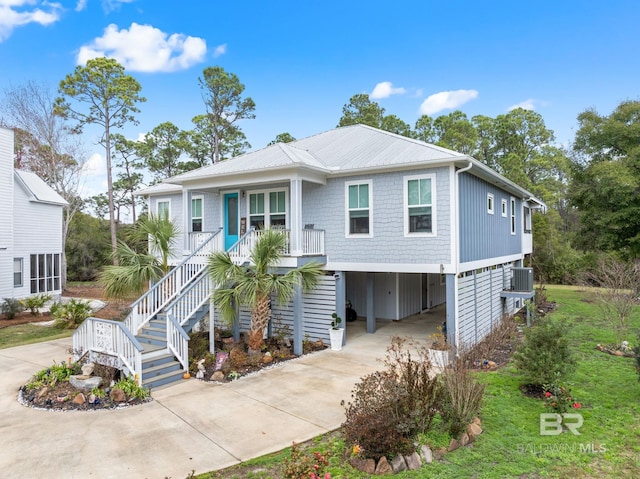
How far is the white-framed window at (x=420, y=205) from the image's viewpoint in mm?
10070

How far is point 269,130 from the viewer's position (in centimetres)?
3128

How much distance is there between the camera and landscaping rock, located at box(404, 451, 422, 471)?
15.3 feet

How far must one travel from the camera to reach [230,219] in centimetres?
1344

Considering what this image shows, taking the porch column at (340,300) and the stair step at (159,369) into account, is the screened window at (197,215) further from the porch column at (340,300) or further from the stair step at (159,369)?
the stair step at (159,369)

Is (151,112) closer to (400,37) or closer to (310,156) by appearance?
(400,37)

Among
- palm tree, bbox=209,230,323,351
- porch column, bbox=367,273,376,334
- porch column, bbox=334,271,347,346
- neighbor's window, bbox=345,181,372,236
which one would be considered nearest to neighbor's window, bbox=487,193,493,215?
porch column, bbox=367,273,376,334

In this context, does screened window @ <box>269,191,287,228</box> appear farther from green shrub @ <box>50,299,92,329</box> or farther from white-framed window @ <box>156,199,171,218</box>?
green shrub @ <box>50,299,92,329</box>

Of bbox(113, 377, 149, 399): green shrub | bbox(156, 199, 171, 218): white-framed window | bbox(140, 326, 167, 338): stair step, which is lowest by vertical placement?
bbox(113, 377, 149, 399): green shrub

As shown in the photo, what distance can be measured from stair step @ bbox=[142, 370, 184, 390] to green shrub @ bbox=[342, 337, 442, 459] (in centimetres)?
469

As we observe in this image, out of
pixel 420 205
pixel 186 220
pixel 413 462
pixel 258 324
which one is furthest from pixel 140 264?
pixel 413 462

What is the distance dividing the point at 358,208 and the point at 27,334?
12.5m

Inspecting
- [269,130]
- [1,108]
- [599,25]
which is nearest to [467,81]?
[599,25]

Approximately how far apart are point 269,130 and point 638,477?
30.2 metres

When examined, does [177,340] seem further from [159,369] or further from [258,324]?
[258,324]
